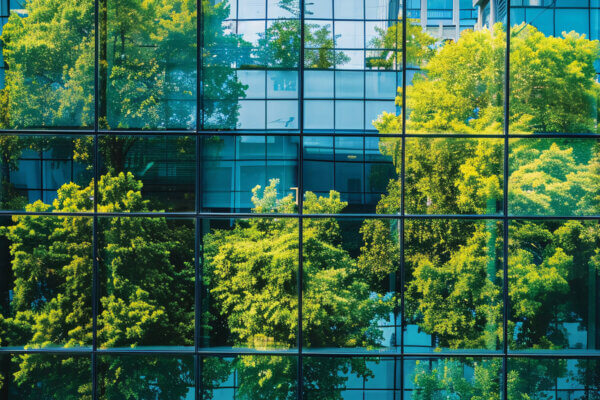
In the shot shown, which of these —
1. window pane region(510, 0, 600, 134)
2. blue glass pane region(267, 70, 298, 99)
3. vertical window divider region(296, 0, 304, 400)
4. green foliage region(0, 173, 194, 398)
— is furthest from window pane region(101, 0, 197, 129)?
window pane region(510, 0, 600, 134)

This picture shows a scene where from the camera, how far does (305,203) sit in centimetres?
793

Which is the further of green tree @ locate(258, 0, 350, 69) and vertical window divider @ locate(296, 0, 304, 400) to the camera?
green tree @ locate(258, 0, 350, 69)

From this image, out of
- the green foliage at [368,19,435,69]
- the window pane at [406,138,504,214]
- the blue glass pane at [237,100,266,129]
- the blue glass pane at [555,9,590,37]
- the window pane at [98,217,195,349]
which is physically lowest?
the window pane at [98,217,195,349]

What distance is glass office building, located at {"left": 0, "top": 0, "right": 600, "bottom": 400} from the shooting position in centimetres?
782

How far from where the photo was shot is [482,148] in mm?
7922

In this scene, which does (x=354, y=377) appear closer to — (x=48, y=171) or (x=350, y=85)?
(x=350, y=85)

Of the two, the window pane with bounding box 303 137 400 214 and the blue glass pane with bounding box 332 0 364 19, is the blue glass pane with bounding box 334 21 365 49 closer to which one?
the blue glass pane with bounding box 332 0 364 19

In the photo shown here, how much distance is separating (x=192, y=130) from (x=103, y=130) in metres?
1.56

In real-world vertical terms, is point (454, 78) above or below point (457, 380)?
above

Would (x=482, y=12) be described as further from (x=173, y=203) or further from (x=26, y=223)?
(x=26, y=223)

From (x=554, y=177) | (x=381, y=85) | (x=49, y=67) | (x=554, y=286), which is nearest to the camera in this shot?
(x=554, y=286)

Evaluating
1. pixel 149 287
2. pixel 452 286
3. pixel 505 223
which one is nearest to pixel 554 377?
pixel 452 286

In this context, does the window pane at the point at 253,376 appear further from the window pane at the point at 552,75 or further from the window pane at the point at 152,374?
the window pane at the point at 552,75

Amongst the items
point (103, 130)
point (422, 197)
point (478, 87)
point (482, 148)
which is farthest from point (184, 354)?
point (478, 87)
